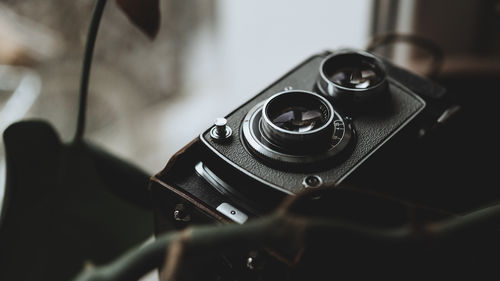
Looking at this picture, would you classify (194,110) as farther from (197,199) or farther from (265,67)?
(197,199)

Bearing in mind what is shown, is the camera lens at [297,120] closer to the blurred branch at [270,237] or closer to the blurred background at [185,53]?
the blurred branch at [270,237]

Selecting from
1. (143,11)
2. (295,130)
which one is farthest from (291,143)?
(143,11)

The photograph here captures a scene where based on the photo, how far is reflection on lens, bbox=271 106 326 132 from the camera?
658 millimetres

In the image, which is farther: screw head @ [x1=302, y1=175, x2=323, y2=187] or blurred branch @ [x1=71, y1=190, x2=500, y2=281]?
Result: screw head @ [x1=302, y1=175, x2=323, y2=187]

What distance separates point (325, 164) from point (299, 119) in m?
Answer: 0.06

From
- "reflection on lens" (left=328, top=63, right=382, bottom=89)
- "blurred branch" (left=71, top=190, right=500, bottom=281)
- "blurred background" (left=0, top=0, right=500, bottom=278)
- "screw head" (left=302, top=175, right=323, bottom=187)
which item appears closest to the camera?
"blurred branch" (left=71, top=190, right=500, bottom=281)

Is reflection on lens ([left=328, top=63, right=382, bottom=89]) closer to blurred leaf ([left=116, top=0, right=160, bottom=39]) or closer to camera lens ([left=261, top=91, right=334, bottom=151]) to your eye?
camera lens ([left=261, top=91, right=334, bottom=151])

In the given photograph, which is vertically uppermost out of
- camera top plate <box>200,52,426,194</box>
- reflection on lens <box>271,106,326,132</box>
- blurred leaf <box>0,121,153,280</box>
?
reflection on lens <box>271,106,326,132</box>

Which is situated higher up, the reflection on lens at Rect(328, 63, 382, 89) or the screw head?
the reflection on lens at Rect(328, 63, 382, 89)

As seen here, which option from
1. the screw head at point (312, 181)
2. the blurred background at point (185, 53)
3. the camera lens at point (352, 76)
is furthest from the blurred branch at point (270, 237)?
the blurred background at point (185, 53)

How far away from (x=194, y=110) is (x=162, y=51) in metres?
0.23

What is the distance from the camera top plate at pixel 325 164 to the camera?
0.63 meters

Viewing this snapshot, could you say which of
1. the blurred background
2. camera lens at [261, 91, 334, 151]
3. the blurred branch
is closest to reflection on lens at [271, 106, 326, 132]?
camera lens at [261, 91, 334, 151]

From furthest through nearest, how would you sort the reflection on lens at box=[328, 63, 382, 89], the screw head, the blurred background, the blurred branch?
the blurred background
the reflection on lens at box=[328, 63, 382, 89]
the screw head
the blurred branch
